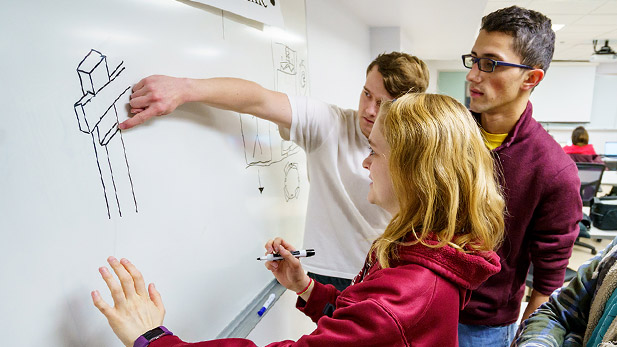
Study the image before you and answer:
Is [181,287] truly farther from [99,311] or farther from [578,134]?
[578,134]

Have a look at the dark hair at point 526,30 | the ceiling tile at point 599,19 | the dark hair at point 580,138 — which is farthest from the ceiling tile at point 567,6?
the dark hair at point 526,30

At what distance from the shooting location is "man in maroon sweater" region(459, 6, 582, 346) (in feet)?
3.30

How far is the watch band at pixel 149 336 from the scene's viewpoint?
57 centimetres

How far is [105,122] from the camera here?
628mm

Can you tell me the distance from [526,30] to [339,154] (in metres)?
0.67

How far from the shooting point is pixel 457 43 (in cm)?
429

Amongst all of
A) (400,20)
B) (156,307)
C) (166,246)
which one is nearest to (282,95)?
(166,246)

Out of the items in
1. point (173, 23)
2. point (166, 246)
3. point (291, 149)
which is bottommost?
point (166, 246)

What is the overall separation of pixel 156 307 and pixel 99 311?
96 millimetres

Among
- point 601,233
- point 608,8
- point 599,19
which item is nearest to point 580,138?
point 599,19

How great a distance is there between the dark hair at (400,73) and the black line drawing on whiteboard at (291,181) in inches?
19.3

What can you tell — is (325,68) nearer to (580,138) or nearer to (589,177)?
(589,177)

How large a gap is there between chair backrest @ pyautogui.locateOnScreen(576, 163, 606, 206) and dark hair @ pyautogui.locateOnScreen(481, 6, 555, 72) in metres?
2.67

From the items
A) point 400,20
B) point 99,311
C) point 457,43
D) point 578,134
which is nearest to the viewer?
point 99,311
